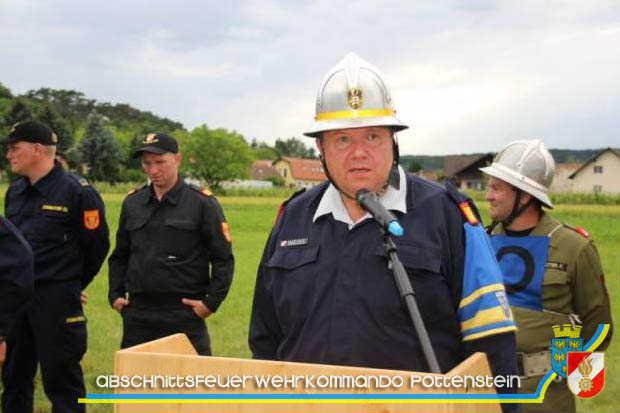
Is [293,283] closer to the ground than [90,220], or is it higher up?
closer to the ground

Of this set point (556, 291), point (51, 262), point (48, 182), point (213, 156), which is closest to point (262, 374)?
point (556, 291)

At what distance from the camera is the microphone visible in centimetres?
211

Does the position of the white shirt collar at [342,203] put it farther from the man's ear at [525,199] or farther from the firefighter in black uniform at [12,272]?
the firefighter in black uniform at [12,272]

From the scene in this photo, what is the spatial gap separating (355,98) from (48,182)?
12.8ft

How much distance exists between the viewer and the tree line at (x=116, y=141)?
8544 centimetres

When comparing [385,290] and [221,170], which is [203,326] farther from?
[221,170]

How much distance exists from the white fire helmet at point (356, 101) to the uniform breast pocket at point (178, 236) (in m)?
3.33

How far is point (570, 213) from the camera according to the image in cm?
4094

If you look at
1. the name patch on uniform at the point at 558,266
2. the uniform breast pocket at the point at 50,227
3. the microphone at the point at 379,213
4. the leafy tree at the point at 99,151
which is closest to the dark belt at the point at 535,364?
the name patch on uniform at the point at 558,266

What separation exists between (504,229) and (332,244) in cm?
206

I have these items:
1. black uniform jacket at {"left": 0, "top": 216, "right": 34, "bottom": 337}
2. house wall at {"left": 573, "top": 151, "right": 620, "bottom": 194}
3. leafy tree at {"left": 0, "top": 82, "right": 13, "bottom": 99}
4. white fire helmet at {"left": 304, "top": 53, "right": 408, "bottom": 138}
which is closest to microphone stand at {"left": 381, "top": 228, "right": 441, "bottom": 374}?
white fire helmet at {"left": 304, "top": 53, "right": 408, "bottom": 138}

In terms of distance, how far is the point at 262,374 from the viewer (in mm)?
1768

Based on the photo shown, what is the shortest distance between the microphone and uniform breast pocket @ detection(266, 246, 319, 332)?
0.43m

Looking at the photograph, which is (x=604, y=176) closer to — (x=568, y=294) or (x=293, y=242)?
(x=568, y=294)
